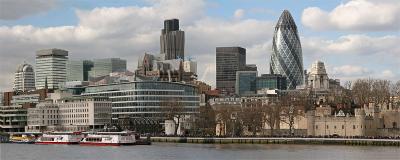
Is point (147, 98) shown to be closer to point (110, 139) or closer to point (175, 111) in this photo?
point (175, 111)

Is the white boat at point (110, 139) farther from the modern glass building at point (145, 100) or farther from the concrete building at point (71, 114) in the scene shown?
the concrete building at point (71, 114)

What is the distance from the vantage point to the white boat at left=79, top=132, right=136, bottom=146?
117 meters

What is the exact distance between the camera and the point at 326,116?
125m

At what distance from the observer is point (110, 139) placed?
118m

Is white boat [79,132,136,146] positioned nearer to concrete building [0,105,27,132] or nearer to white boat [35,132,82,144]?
white boat [35,132,82,144]

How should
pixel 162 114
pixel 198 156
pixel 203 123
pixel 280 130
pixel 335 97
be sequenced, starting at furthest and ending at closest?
pixel 335 97 < pixel 162 114 < pixel 203 123 < pixel 280 130 < pixel 198 156

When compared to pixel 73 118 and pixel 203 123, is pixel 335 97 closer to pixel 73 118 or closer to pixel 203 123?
pixel 203 123

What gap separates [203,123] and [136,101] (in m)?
23.1

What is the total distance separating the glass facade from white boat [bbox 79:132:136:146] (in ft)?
126

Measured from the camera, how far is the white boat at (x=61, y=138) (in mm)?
126438

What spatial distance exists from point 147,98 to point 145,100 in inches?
24.6

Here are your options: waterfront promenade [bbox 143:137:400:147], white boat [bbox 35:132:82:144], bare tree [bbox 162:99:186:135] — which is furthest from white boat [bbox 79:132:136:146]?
bare tree [bbox 162:99:186:135]

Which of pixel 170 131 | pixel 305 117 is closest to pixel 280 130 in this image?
pixel 305 117

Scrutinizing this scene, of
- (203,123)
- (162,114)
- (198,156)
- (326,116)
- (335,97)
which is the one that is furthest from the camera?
(335,97)
